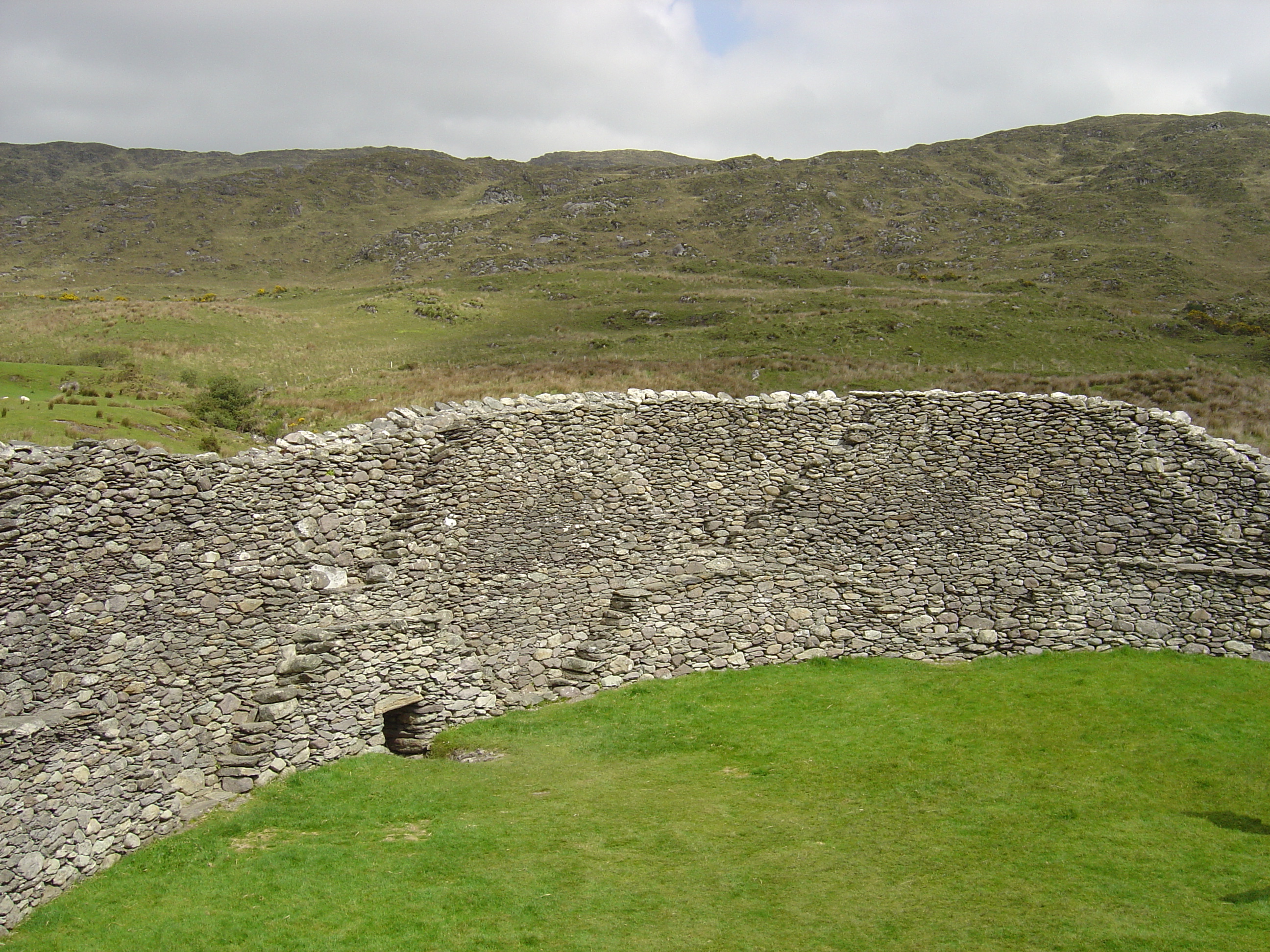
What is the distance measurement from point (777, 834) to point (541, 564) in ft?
28.8

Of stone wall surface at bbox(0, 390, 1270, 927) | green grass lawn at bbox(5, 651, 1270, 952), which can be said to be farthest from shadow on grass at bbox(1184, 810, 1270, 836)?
stone wall surface at bbox(0, 390, 1270, 927)

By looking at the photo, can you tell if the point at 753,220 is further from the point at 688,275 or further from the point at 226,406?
the point at 226,406

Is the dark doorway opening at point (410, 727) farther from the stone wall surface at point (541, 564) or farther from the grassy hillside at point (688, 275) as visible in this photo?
the grassy hillside at point (688, 275)

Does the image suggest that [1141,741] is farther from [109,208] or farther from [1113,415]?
[109,208]

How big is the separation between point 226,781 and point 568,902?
7.54 m

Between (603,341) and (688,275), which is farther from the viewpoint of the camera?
(688,275)

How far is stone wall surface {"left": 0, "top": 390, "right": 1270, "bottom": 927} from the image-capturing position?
14672 millimetres

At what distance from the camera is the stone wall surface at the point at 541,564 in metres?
14.7

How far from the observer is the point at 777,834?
40.8 feet

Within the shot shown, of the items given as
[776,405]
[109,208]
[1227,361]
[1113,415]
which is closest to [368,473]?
[776,405]

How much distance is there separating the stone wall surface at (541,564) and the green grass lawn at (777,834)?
117cm

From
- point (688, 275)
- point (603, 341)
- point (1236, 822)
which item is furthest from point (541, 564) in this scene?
point (688, 275)

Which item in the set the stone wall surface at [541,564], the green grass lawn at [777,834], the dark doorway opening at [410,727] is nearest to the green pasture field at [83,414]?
the stone wall surface at [541,564]

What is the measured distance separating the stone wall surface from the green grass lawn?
1173 mm
